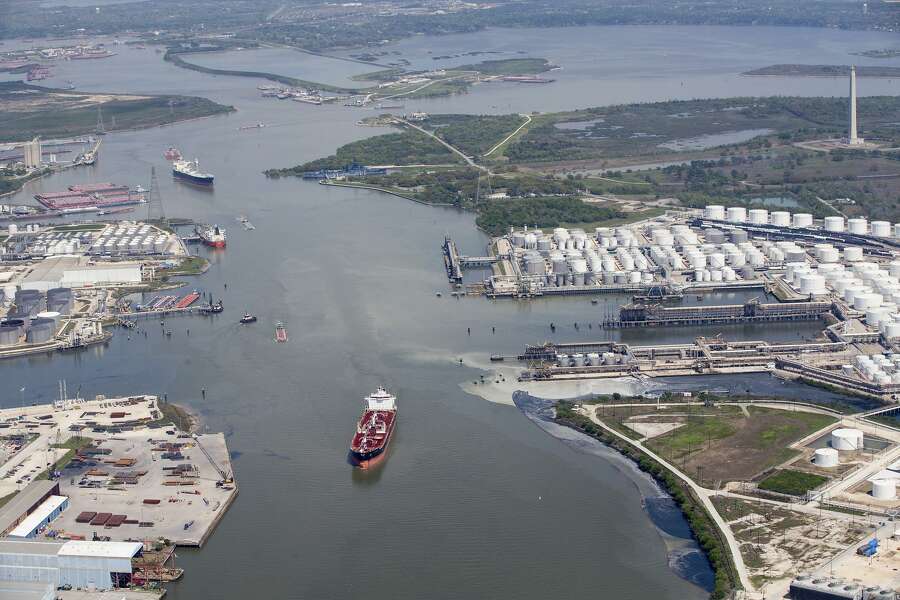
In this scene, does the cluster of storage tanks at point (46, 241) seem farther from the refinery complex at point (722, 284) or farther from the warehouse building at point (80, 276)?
the refinery complex at point (722, 284)

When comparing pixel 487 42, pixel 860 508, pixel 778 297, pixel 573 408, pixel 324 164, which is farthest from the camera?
pixel 487 42

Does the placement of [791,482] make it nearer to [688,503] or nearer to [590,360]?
[688,503]

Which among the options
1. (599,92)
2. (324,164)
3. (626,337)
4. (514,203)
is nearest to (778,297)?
(626,337)

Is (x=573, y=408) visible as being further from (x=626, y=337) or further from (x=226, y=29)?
(x=226, y=29)

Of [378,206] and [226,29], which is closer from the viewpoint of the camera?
[378,206]

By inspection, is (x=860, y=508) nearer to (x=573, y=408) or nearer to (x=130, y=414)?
(x=573, y=408)

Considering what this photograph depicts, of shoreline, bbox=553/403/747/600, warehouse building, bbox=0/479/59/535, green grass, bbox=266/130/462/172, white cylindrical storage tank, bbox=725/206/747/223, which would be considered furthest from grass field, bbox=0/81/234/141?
shoreline, bbox=553/403/747/600

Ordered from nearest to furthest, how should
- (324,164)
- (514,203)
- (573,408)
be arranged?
(573,408) < (514,203) < (324,164)
